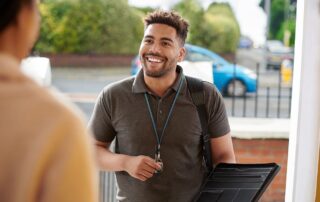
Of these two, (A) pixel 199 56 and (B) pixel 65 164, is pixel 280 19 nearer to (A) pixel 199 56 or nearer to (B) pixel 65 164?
(A) pixel 199 56

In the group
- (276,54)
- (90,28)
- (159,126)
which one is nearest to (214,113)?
(159,126)

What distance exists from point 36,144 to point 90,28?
7.35 m

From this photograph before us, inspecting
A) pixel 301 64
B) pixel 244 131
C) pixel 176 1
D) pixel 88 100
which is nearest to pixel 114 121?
pixel 301 64

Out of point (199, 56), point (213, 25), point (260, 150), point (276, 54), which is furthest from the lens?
point (276, 54)

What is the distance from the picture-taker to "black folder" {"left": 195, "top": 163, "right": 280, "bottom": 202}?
1.76 metres

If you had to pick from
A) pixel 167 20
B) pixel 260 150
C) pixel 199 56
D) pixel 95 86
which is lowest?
pixel 95 86

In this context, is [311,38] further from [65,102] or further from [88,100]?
[88,100]

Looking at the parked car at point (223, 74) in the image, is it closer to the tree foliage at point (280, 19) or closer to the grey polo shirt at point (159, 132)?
the grey polo shirt at point (159, 132)

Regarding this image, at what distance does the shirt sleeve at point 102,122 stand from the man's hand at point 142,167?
19 centimetres

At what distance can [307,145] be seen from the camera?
8.34ft

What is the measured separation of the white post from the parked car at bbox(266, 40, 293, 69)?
8.13 meters

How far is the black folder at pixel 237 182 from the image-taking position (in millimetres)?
1765

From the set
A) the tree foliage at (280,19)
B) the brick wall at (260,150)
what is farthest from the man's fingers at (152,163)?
the tree foliage at (280,19)

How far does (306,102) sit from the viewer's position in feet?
8.27
